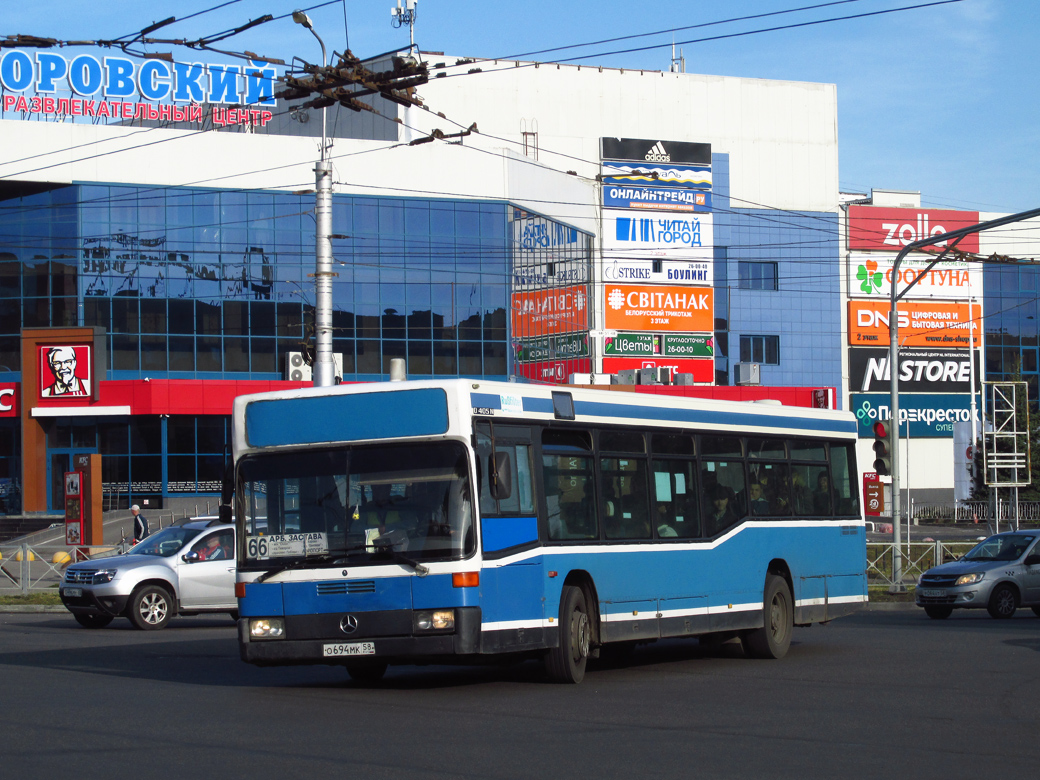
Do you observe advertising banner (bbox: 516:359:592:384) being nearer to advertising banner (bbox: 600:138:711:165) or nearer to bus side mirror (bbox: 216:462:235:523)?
advertising banner (bbox: 600:138:711:165)

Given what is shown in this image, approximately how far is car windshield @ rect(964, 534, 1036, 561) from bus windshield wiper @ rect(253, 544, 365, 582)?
50.9 feet

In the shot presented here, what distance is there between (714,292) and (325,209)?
5463 centimetres

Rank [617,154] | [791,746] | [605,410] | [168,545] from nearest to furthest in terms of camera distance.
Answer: [791,746], [605,410], [168,545], [617,154]

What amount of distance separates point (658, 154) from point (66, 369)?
34.1 meters

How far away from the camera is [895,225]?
78.8 meters

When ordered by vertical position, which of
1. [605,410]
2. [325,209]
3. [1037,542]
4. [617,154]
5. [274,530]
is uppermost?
[617,154]

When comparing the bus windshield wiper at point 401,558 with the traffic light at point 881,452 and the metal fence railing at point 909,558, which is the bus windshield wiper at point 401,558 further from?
the metal fence railing at point 909,558

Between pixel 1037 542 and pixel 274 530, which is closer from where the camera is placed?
pixel 274 530

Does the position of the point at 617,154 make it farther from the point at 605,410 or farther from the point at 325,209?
the point at 605,410

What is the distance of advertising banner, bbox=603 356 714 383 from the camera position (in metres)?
68.1

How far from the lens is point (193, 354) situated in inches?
2114

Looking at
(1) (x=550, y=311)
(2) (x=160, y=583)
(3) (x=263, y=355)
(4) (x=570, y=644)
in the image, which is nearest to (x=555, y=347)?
(1) (x=550, y=311)

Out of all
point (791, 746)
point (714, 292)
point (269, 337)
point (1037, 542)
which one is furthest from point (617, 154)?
point (791, 746)

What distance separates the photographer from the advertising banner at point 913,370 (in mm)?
78125
